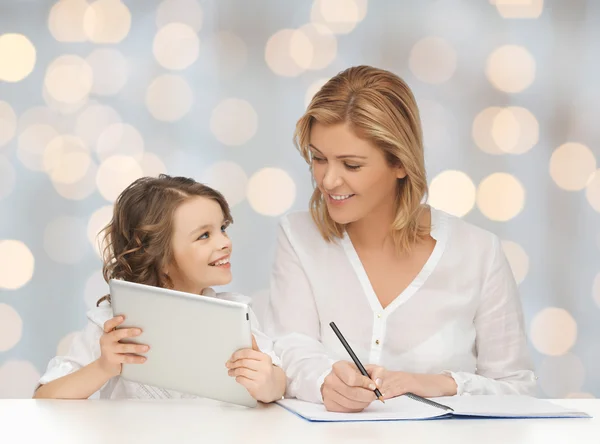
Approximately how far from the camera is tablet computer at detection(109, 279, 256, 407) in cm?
134

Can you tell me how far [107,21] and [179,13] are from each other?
0.23 meters

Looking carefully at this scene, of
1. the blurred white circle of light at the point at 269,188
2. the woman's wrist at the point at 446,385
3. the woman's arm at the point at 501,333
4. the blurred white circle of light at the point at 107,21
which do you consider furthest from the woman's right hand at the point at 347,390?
the blurred white circle of light at the point at 107,21

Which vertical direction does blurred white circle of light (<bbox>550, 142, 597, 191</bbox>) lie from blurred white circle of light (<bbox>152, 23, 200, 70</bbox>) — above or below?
below

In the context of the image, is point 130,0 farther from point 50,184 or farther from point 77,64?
point 50,184

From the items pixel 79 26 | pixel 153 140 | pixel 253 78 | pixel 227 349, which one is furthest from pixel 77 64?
pixel 227 349

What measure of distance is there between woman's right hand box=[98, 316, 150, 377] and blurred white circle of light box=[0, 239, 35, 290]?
131 cm

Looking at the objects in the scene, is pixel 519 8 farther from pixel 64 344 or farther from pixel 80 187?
pixel 64 344

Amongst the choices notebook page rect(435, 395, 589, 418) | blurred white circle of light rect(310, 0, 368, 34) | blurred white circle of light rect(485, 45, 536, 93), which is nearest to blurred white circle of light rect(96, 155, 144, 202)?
blurred white circle of light rect(310, 0, 368, 34)

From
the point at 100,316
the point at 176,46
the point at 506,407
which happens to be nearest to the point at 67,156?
the point at 176,46

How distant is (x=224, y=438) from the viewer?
1141 mm

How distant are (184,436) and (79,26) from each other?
6.07 feet

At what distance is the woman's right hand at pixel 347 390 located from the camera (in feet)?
4.22

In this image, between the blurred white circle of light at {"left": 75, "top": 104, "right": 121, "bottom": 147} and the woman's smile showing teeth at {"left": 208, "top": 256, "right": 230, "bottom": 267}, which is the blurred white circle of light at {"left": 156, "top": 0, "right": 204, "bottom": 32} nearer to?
the blurred white circle of light at {"left": 75, "top": 104, "right": 121, "bottom": 147}

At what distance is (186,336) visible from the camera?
4.51ft
